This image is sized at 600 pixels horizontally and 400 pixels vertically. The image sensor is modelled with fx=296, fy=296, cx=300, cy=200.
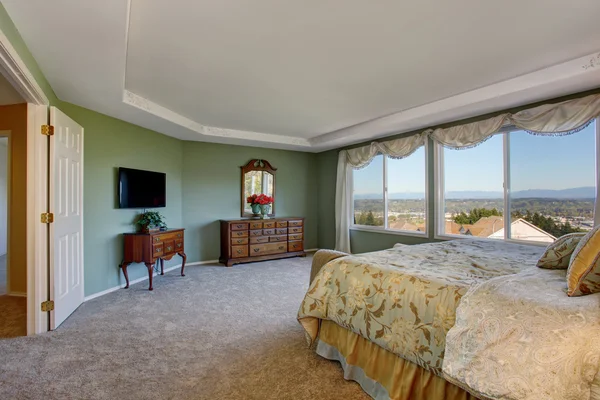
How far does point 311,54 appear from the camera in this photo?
2514mm

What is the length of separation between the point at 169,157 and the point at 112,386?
3713 mm

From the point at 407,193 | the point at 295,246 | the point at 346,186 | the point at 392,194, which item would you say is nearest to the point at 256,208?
the point at 295,246

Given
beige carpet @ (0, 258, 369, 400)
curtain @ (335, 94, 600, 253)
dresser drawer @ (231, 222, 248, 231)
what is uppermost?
curtain @ (335, 94, 600, 253)

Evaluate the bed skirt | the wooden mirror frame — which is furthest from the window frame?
the bed skirt

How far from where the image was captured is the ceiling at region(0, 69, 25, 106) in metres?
2.76

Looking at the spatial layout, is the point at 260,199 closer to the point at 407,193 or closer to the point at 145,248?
the point at 145,248

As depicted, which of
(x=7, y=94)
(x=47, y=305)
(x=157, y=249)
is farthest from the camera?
(x=157, y=249)

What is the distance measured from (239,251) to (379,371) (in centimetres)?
381

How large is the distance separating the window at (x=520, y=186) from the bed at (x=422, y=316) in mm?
1295

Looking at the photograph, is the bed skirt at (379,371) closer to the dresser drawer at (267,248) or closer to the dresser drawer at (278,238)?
the dresser drawer at (267,248)

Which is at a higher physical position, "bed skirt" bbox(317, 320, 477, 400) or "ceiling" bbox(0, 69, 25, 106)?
"ceiling" bbox(0, 69, 25, 106)

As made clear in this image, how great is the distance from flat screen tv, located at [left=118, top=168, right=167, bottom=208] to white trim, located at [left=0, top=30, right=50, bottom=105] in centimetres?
151

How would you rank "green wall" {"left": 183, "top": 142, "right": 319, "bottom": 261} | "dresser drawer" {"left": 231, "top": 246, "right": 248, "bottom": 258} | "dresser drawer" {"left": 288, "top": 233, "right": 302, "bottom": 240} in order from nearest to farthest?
"dresser drawer" {"left": 231, "top": 246, "right": 248, "bottom": 258} → "green wall" {"left": 183, "top": 142, "right": 319, "bottom": 261} → "dresser drawer" {"left": 288, "top": 233, "right": 302, "bottom": 240}

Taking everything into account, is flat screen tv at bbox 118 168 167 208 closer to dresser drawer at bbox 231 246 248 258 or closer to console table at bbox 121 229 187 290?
console table at bbox 121 229 187 290
